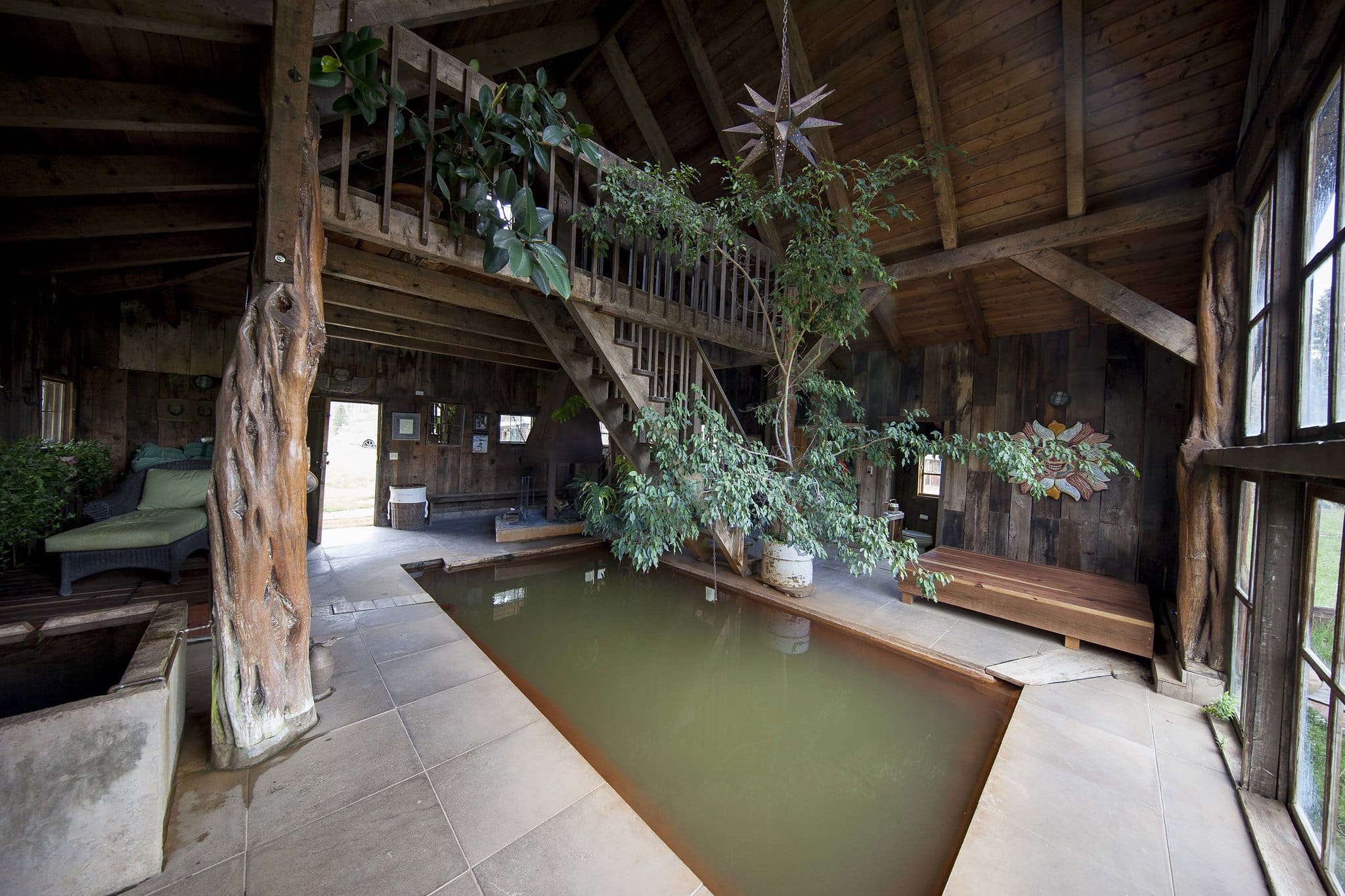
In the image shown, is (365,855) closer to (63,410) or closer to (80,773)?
(80,773)

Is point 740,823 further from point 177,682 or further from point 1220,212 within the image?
point 1220,212

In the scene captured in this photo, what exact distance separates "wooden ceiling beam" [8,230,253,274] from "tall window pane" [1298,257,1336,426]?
585cm

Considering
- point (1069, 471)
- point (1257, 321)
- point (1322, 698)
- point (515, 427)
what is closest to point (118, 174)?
point (515, 427)

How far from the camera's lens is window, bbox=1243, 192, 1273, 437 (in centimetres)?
239

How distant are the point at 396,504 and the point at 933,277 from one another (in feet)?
24.5

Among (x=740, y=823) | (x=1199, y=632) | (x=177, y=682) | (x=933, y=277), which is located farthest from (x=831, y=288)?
(x=177, y=682)

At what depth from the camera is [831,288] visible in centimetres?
385

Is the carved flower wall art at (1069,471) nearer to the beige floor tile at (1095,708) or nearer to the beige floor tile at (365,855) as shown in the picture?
the beige floor tile at (1095,708)

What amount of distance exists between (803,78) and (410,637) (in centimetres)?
528

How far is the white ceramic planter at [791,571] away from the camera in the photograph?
429 centimetres

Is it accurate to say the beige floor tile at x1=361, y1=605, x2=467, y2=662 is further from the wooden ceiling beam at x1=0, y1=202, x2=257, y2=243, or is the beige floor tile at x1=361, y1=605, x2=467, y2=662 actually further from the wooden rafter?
the wooden rafter

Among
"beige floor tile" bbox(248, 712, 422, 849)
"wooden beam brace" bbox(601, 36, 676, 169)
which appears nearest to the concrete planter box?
"beige floor tile" bbox(248, 712, 422, 849)

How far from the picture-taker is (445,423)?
7.58 m

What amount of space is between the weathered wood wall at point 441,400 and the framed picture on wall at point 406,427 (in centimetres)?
6
